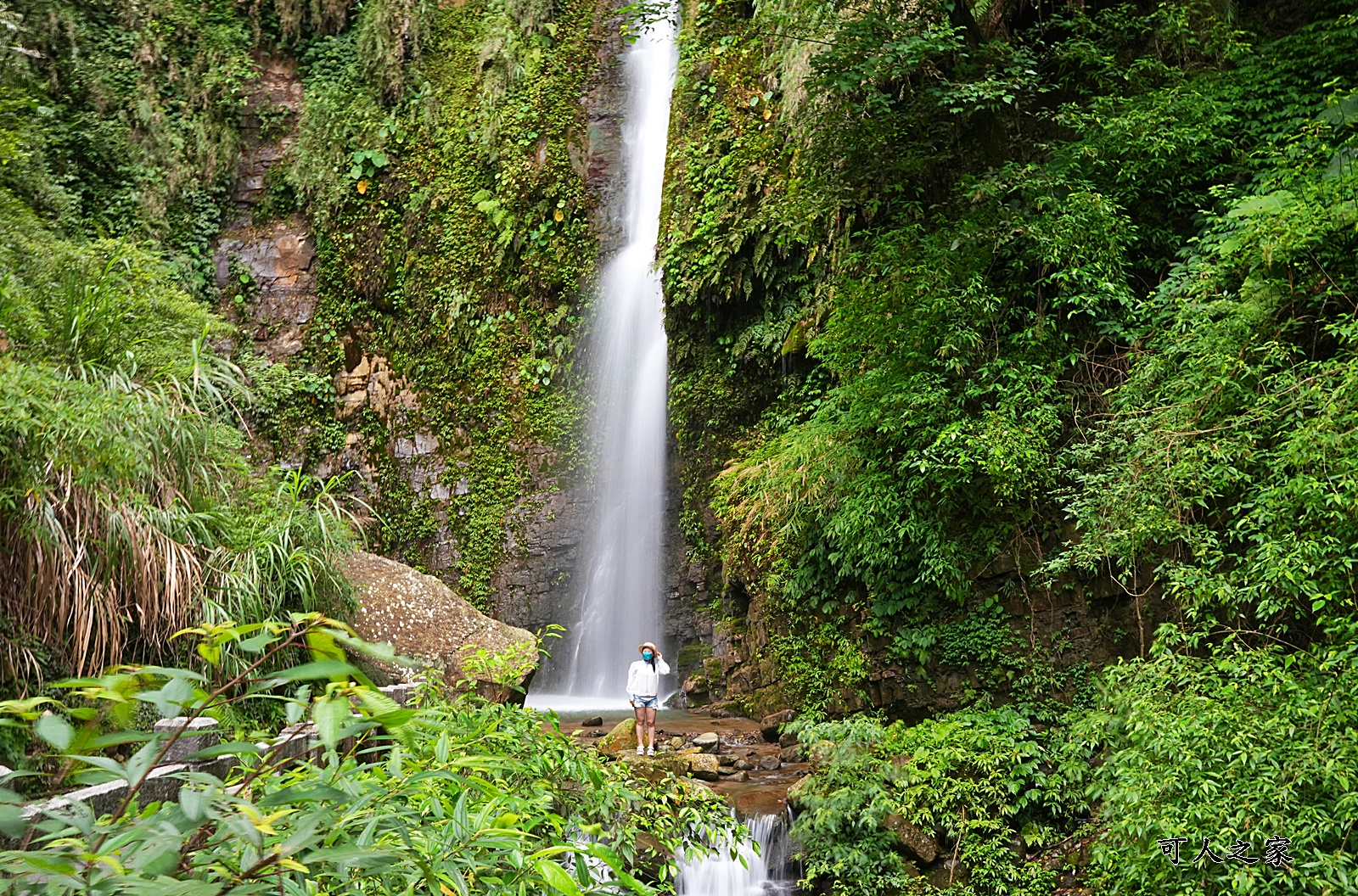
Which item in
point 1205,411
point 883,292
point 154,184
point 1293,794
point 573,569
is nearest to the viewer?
point 1293,794

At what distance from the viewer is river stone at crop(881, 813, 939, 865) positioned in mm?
6426

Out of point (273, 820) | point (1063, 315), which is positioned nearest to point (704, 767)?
point (1063, 315)

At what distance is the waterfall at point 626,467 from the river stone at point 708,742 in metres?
3.21

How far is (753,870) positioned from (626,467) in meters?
7.09

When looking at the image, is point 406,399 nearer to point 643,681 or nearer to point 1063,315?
point 643,681

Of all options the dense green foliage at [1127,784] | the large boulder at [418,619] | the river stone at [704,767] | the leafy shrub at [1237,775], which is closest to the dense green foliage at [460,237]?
the large boulder at [418,619]

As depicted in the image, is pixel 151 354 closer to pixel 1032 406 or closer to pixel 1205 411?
pixel 1032 406

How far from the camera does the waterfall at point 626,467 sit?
12219 mm

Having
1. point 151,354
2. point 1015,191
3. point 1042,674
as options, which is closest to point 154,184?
point 151,354

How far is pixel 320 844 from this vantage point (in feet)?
5.41

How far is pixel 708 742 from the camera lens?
8.23 meters

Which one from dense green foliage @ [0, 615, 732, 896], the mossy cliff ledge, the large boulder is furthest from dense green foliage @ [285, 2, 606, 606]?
dense green foliage @ [0, 615, 732, 896]

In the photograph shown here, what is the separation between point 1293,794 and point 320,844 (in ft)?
16.6

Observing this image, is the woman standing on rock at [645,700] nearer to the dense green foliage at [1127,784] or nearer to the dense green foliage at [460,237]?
the dense green foliage at [1127,784]
